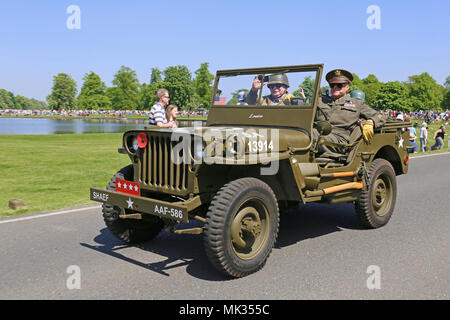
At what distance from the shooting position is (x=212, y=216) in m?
3.91

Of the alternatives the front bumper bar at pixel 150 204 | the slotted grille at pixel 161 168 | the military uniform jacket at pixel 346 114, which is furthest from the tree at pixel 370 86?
the front bumper bar at pixel 150 204

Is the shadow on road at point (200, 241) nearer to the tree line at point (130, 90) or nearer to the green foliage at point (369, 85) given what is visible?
the tree line at point (130, 90)

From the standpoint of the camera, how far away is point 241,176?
4680 mm

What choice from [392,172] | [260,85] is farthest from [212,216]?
[392,172]

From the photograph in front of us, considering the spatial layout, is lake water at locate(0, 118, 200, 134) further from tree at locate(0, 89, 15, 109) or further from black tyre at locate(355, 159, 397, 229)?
tree at locate(0, 89, 15, 109)

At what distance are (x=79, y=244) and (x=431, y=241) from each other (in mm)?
4253

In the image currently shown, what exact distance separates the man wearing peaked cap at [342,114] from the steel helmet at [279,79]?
58 centimetres

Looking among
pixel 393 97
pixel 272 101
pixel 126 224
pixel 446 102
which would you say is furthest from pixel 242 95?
pixel 446 102

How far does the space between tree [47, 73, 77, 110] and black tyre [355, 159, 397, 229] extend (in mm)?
122949

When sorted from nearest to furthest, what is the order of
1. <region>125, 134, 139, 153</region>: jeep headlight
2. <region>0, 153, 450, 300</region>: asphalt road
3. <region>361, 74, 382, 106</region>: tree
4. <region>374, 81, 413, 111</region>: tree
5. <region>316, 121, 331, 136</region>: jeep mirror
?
<region>0, 153, 450, 300</region>: asphalt road
<region>125, 134, 139, 153</region>: jeep headlight
<region>316, 121, 331, 136</region>: jeep mirror
<region>374, 81, 413, 111</region>: tree
<region>361, 74, 382, 106</region>: tree

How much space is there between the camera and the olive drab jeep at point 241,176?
4.06 m

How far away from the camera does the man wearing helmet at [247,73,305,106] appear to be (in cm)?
560

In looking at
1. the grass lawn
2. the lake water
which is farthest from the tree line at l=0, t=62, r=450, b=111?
the grass lawn

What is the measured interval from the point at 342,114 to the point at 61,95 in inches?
4857
